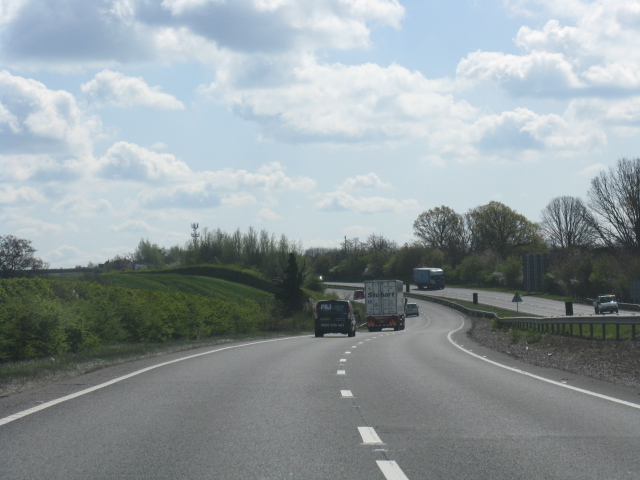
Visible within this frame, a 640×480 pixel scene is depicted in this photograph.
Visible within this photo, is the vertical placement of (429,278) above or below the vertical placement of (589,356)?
above

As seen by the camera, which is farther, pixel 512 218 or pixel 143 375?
pixel 512 218

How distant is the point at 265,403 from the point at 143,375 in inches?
199

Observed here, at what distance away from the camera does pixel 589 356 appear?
65.4 ft

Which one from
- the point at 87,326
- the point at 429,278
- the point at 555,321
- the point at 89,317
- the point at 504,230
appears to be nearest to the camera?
the point at 87,326

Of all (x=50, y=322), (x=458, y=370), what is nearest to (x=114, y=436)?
(x=458, y=370)

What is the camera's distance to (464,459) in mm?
7328

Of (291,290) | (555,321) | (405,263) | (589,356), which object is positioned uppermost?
(405,263)

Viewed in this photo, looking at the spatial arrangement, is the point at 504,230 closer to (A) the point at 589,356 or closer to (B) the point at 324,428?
(A) the point at 589,356

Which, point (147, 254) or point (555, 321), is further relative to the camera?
point (147, 254)

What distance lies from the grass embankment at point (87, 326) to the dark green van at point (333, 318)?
15.7ft

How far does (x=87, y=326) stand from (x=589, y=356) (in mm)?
14851

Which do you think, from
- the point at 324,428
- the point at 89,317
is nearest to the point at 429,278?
the point at 89,317

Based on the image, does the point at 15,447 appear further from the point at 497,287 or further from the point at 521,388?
the point at 497,287

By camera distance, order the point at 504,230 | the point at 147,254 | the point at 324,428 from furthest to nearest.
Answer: the point at 147,254
the point at 504,230
the point at 324,428
